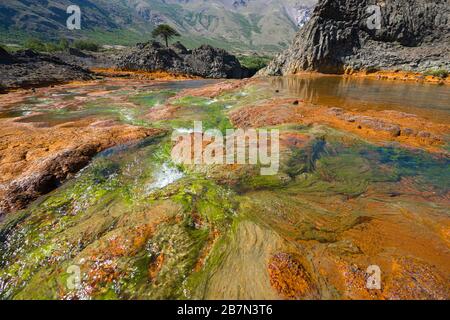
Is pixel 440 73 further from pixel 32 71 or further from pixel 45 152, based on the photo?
pixel 32 71

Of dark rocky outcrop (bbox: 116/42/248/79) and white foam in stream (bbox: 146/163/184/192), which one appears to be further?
dark rocky outcrop (bbox: 116/42/248/79)

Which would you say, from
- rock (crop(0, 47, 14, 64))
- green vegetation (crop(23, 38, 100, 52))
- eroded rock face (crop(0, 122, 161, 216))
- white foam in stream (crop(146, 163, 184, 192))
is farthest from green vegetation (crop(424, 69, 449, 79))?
green vegetation (crop(23, 38, 100, 52))

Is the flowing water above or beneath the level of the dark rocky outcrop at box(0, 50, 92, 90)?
beneath

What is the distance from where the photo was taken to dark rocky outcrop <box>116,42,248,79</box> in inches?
2060

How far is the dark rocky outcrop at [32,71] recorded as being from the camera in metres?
33.2

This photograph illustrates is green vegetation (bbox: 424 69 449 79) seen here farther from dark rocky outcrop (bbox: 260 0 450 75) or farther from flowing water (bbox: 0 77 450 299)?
flowing water (bbox: 0 77 450 299)

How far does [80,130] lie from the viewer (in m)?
13.1

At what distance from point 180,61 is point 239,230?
55.5 meters

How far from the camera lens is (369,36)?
139ft

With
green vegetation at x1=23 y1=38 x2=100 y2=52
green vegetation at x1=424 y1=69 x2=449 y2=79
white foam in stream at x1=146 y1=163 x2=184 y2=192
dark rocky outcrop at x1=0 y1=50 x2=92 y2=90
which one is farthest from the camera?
green vegetation at x1=23 y1=38 x2=100 y2=52

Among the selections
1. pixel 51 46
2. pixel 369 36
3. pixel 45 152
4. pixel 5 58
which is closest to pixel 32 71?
pixel 5 58

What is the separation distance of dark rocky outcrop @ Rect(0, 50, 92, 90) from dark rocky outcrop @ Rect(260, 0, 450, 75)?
1548 inches

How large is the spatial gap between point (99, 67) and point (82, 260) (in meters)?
58.2

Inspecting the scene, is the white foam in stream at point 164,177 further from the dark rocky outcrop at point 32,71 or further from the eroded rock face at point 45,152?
the dark rocky outcrop at point 32,71
